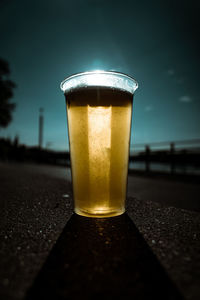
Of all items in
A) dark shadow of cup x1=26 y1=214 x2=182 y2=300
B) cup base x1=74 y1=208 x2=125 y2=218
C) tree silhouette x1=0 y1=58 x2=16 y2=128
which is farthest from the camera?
tree silhouette x1=0 y1=58 x2=16 y2=128

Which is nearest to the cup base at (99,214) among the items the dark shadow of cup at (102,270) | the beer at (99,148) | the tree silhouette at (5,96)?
the beer at (99,148)

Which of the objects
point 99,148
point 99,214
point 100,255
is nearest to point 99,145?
point 99,148

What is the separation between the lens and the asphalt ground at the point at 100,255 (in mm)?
323

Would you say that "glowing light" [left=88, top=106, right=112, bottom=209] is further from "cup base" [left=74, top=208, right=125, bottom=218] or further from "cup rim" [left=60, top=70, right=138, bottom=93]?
"cup rim" [left=60, top=70, right=138, bottom=93]

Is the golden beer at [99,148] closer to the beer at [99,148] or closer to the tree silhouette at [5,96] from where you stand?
the beer at [99,148]

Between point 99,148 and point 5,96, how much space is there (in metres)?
10.9

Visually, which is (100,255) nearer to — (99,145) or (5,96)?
(99,145)

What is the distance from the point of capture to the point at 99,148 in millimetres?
675

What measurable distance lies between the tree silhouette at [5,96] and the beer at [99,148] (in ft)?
34.5

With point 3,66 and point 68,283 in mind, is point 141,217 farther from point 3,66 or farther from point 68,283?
point 3,66

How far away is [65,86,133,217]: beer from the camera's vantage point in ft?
2.20

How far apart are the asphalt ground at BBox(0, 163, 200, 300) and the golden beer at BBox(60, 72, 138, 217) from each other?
69 millimetres

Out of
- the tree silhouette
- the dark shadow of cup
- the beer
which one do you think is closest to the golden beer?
the beer

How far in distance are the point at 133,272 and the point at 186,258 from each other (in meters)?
0.15
